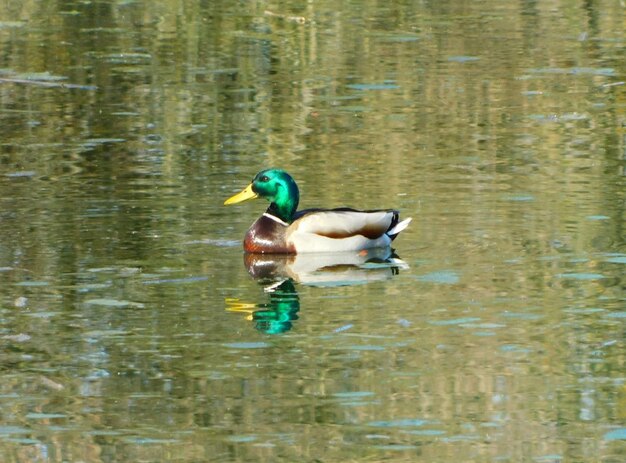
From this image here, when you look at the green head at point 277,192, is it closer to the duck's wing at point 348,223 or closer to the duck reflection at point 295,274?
the duck's wing at point 348,223

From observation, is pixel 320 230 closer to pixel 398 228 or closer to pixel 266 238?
pixel 266 238

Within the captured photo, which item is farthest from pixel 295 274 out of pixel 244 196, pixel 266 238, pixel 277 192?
pixel 244 196

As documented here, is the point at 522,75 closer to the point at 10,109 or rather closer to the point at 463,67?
the point at 463,67

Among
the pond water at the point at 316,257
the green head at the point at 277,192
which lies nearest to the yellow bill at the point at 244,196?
the green head at the point at 277,192

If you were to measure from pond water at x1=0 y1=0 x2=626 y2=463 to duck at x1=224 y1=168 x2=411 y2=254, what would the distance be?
7.7 inches

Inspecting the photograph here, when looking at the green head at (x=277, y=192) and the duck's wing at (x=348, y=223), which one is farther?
the green head at (x=277, y=192)

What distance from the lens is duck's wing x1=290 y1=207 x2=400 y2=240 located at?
12211 mm

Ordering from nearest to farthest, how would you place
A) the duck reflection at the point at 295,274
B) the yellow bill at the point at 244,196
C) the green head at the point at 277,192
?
the duck reflection at the point at 295,274
the green head at the point at 277,192
the yellow bill at the point at 244,196

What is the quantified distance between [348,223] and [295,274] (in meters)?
0.67

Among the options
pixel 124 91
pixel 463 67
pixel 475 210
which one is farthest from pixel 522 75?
pixel 475 210

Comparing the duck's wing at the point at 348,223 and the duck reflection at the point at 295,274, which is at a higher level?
the duck's wing at the point at 348,223

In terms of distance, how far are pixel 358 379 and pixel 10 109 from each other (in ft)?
32.6

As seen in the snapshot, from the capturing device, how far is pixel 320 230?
12.4m

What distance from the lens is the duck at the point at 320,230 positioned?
40.1 ft
